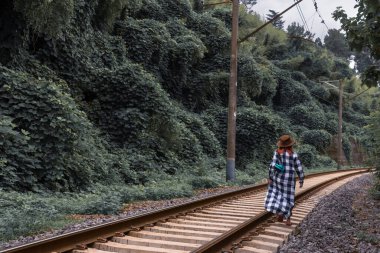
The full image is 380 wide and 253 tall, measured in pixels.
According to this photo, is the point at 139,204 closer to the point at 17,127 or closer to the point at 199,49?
the point at 17,127

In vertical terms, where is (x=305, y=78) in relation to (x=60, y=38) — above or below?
above

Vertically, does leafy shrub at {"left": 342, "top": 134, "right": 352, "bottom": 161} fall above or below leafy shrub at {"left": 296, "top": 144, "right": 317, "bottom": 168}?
above

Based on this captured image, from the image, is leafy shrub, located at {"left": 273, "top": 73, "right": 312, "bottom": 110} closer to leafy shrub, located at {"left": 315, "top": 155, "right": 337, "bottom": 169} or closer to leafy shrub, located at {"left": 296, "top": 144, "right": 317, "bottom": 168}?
leafy shrub, located at {"left": 315, "top": 155, "right": 337, "bottom": 169}

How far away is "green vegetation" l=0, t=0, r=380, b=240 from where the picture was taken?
11484 millimetres

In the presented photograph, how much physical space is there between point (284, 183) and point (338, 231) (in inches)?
49.1

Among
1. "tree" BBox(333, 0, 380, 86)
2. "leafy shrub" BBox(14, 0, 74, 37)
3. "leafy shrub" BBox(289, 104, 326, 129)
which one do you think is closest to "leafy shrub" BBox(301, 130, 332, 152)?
"leafy shrub" BBox(289, 104, 326, 129)

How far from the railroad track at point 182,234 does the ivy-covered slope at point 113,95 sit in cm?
443

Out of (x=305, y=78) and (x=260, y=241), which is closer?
(x=260, y=241)

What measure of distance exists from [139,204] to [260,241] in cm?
485

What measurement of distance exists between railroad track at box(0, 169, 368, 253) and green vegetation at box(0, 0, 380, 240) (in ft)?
4.56

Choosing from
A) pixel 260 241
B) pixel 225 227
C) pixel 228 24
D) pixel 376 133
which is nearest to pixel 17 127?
pixel 225 227

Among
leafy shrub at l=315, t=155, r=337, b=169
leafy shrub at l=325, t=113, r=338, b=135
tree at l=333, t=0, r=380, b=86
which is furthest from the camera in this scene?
leafy shrub at l=325, t=113, r=338, b=135

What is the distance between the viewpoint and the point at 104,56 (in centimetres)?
2131

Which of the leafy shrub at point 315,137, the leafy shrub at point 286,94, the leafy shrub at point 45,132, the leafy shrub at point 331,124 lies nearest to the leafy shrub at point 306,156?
the leafy shrub at point 315,137
